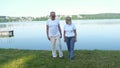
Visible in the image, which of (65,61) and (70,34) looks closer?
(65,61)

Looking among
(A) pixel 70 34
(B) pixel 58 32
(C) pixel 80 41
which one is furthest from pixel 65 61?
(C) pixel 80 41

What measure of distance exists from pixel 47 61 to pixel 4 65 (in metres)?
1.90

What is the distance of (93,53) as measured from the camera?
615 inches

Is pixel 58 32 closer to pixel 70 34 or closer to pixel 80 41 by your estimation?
pixel 70 34

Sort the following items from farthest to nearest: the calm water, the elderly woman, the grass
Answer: the calm water < the elderly woman < the grass

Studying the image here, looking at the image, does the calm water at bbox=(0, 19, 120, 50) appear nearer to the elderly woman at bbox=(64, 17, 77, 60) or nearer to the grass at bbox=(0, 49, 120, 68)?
the grass at bbox=(0, 49, 120, 68)

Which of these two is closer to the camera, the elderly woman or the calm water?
the elderly woman

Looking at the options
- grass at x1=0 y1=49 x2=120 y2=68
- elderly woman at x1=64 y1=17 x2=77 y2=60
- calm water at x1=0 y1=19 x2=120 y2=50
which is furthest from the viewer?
calm water at x1=0 y1=19 x2=120 y2=50

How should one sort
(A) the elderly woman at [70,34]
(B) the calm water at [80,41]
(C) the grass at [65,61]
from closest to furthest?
1. (C) the grass at [65,61]
2. (A) the elderly woman at [70,34]
3. (B) the calm water at [80,41]

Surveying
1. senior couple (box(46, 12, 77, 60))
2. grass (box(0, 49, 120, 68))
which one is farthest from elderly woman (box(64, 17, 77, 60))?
grass (box(0, 49, 120, 68))

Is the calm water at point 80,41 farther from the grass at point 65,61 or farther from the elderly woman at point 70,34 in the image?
the elderly woman at point 70,34

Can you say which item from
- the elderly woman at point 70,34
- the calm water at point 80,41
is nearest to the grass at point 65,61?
the elderly woman at point 70,34

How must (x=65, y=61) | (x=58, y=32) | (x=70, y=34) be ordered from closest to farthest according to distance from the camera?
(x=65, y=61), (x=70, y=34), (x=58, y=32)

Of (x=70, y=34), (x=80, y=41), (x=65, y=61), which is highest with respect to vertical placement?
(x=70, y=34)
